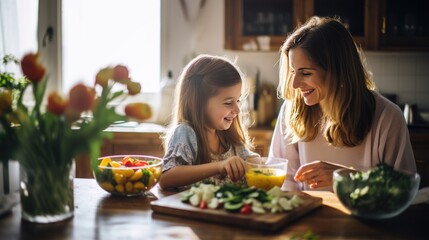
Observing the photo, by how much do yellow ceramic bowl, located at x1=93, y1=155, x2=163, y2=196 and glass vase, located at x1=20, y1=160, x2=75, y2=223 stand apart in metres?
0.20

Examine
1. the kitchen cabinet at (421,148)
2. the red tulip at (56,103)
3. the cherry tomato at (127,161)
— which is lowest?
the kitchen cabinet at (421,148)

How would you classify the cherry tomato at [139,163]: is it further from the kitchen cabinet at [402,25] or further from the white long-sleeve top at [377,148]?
the kitchen cabinet at [402,25]

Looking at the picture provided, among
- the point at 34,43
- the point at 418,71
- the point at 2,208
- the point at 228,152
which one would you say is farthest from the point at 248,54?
the point at 2,208

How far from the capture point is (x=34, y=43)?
4020 millimetres

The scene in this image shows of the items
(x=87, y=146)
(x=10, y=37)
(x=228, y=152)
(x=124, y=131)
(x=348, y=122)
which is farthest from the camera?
(x=10, y=37)

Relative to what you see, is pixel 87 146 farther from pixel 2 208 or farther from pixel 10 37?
pixel 10 37

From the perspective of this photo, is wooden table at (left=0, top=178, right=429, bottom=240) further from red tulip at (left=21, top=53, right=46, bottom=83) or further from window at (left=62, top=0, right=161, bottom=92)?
window at (left=62, top=0, right=161, bottom=92)

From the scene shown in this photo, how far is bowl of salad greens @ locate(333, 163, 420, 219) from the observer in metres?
1.34

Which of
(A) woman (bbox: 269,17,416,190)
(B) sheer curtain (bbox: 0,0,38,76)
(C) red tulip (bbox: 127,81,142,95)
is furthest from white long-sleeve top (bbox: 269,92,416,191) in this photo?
(B) sheer curtain (bbox: 0,0,38,76)

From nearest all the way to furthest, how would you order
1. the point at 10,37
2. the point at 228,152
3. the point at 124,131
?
the point at 228,152
the point at 124,131
the point at 10,37

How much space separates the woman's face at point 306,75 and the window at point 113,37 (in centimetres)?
208

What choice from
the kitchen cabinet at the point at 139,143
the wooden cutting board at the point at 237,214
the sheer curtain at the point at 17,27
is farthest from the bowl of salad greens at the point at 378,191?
the sheer curtain at the point at 17,27

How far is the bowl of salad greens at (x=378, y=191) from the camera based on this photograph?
134 centimetres

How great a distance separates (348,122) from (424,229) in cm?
75
